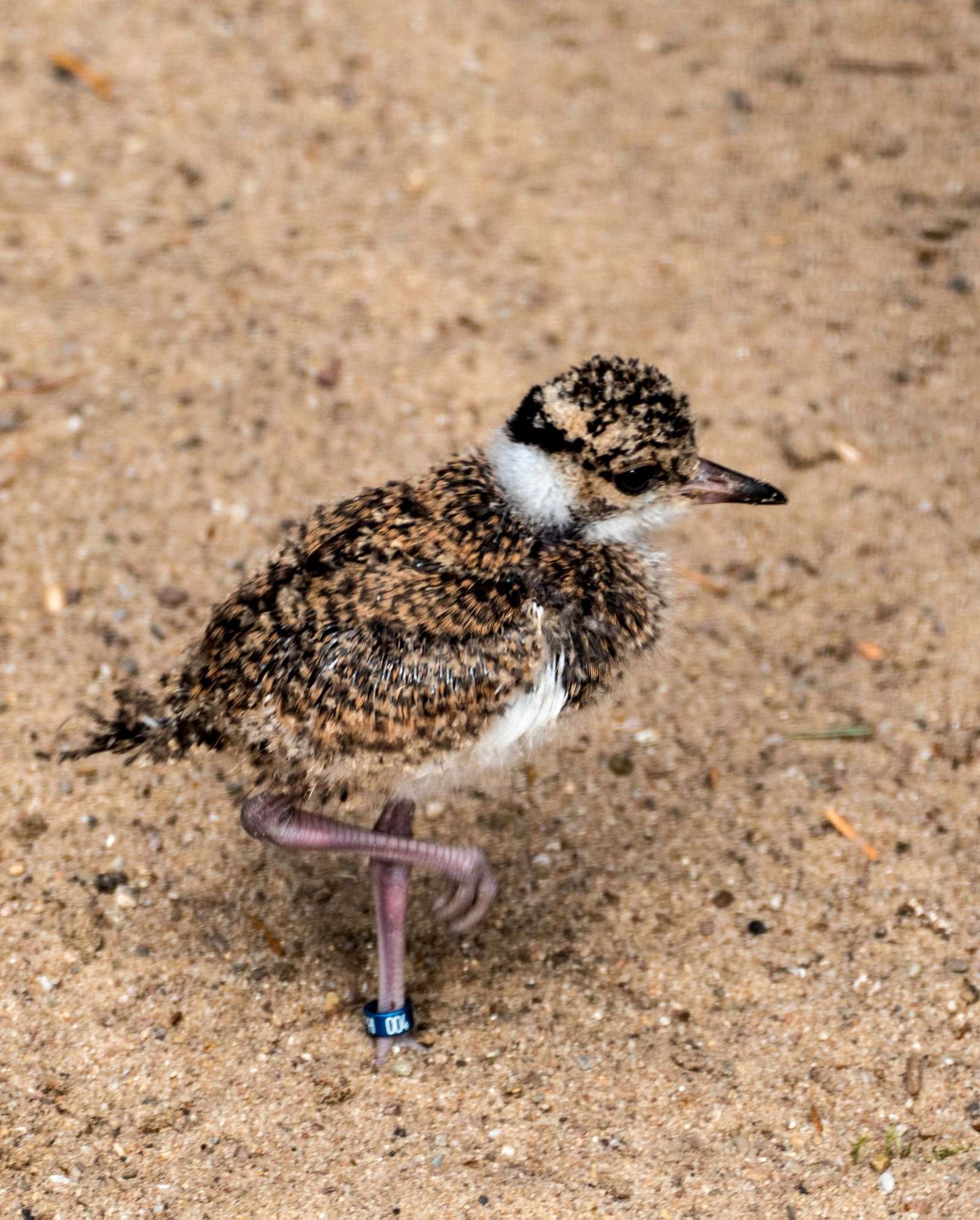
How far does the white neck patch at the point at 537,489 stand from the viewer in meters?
2.82

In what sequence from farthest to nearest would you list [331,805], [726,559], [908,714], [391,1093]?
[726,559]
[908,714]
[331,805]
[391,1093]

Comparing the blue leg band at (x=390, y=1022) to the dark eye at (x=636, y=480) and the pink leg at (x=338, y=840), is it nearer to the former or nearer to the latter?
the pink leg at (x=338, y=840)

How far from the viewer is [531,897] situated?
3.33 meters

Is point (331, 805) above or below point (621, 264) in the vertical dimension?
below

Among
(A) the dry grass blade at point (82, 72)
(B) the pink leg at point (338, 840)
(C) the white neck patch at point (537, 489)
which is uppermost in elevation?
(A) the dry grass blade at point (82, 72)

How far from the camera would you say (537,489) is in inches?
111

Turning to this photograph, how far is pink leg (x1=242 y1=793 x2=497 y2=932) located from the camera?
110 inches

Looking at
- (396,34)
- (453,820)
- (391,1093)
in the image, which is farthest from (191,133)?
(391,1093)

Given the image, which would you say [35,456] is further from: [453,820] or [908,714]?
[908,714]

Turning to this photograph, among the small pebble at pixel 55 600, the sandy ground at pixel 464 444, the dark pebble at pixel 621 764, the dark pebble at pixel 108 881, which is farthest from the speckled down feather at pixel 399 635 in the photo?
the small pebble at pixel 55 600

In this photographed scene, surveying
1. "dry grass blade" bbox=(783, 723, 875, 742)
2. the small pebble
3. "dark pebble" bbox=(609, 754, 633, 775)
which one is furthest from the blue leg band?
the small pebble

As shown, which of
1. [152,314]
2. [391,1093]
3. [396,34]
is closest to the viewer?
[391,1093]

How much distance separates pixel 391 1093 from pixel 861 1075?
Answer: 1.00m

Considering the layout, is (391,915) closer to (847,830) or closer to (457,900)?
(457,900)
